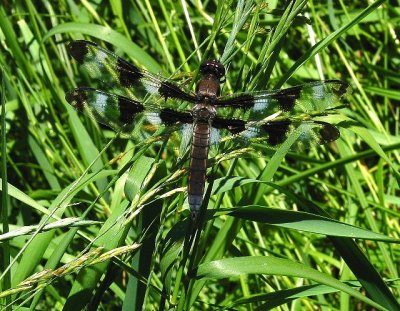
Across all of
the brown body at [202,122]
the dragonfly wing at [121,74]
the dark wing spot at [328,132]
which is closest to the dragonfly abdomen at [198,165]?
the brown body at [202,122]

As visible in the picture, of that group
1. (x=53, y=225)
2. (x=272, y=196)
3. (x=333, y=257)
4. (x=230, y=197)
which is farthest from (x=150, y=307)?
(x=53, y=225)

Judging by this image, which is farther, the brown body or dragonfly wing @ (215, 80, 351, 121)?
dragonfly wing @ (215, 80, 351, 121)

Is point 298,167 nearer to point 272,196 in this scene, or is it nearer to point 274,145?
point 272,196

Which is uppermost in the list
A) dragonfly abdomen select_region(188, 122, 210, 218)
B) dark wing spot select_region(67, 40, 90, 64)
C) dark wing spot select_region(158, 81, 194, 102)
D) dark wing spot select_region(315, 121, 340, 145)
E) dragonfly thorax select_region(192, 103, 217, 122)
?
dark wing spot select_region(67, 40, 90, 64)

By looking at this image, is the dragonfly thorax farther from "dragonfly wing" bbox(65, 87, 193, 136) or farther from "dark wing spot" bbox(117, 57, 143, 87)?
"dark wing spot" bbox(117, 57, 143, 87)

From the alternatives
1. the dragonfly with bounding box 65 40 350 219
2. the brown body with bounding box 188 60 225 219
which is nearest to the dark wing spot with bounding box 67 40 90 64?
the dragonfly with bounding box 65 40 350 219

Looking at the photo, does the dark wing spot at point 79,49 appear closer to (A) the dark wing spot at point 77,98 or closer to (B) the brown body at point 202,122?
(A) the dark wing spot at point 77,98

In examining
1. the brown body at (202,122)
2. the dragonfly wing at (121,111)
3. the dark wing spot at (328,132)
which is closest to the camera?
the brown body at (202,122)
